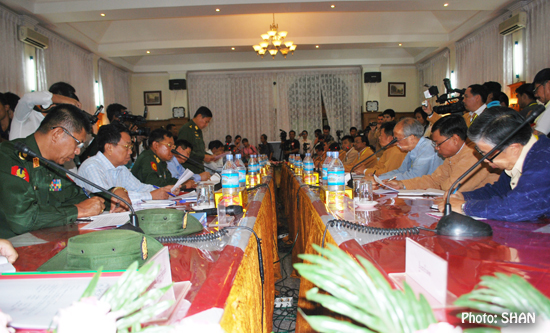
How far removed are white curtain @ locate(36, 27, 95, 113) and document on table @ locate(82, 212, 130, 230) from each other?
5.00 metres

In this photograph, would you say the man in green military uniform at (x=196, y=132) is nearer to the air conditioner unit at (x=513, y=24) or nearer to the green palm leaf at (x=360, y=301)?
the green palm leaf at (x=360, y=301)

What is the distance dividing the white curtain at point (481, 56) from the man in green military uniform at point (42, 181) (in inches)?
239

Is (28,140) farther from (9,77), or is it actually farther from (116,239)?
(9,77)

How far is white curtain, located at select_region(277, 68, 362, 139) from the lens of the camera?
29.6 feet

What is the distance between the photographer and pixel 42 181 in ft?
4.87

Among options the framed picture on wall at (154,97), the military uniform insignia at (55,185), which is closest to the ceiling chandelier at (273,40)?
the framed picture on wall at (154,97)

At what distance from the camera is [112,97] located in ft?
25.5

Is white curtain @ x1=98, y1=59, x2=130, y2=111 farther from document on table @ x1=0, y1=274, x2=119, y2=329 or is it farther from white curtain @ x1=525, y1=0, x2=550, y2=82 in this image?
document on table @ x1=0, y1=274, x2=119, y2=329

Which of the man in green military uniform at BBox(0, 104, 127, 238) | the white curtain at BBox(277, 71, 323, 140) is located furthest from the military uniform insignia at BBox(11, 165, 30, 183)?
the white curtain at BBox(277, 71, 323, 140)

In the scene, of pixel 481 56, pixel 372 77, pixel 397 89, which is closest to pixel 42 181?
pixel 481 56

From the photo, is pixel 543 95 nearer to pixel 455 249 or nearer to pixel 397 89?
pixel 455 249

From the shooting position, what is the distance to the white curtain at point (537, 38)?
14.6ft

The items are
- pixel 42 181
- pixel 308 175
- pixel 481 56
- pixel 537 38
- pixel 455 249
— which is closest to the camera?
pixel 455 249

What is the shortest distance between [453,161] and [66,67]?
21.0 ft
